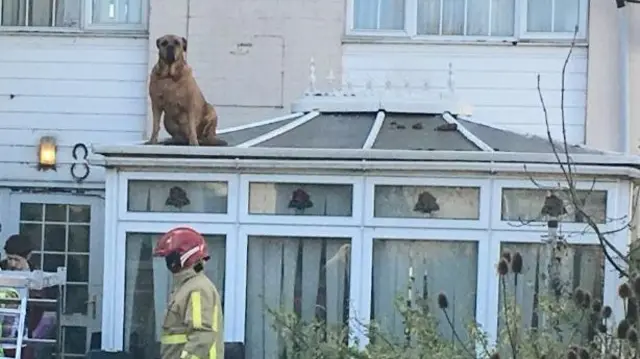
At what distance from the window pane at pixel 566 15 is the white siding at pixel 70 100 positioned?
151 inches

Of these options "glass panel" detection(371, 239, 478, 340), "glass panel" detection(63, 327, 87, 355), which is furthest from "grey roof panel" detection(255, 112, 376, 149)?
"glass panel" detection(63, 327, 87, 355)

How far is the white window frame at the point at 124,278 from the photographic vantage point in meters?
8.47

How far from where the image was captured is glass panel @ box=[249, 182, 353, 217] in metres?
8.44

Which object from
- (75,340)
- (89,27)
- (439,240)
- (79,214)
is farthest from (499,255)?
(89,27)

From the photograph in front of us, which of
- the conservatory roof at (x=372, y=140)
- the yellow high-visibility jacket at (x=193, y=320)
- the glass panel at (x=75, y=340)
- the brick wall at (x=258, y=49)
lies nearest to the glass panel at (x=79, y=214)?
the glass panel at (x=75, y=340)

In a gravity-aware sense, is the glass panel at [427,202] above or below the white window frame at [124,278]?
above

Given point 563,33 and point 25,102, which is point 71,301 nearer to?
point 25,102

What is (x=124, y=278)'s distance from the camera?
336 inches

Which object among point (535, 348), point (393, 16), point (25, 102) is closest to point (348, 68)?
point (393, 16)

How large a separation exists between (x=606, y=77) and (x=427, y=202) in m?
3.23

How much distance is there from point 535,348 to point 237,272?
170 inches

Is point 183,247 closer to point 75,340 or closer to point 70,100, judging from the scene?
point 75,340

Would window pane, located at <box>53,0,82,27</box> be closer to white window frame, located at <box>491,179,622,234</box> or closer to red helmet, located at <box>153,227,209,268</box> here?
white window frame, located at <box>491,179,622,234</box>

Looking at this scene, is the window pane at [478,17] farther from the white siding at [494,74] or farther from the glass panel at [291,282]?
the glass panel at [291,282]
